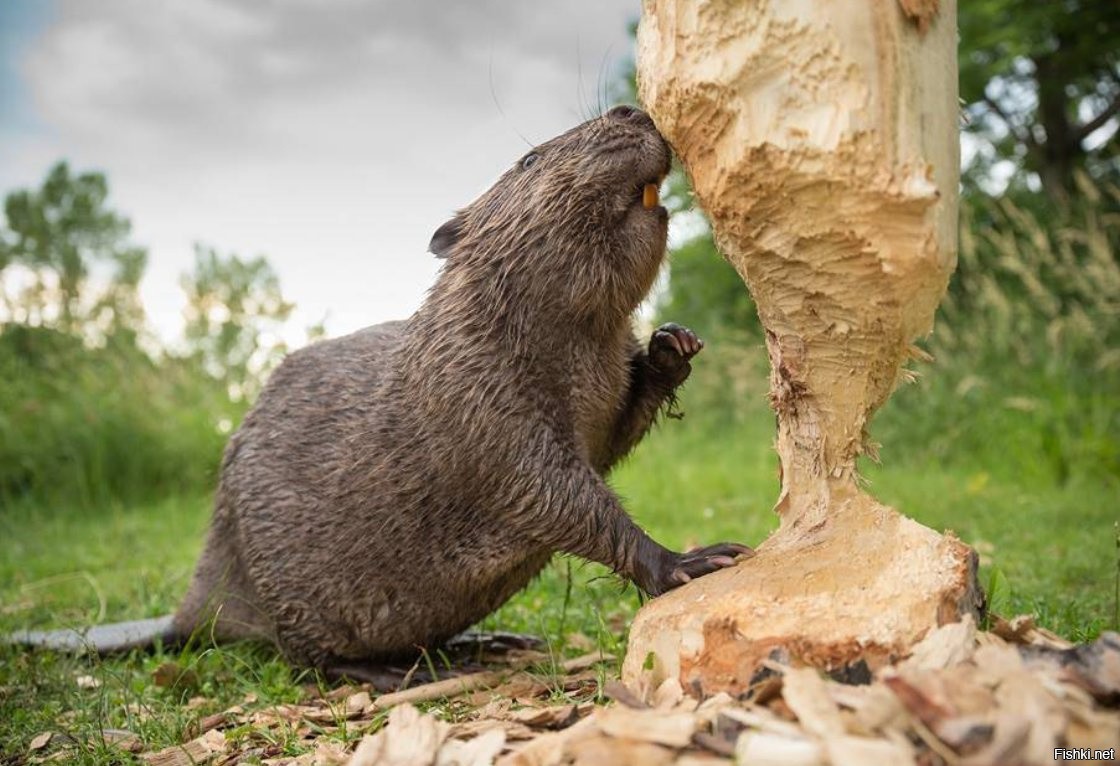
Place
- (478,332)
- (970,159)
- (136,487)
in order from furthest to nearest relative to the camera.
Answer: (970,159) → (136,487) → (478,332)

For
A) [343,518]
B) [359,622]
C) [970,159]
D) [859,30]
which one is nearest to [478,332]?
[343,518]

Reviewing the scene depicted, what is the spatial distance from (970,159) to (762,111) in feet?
31.4

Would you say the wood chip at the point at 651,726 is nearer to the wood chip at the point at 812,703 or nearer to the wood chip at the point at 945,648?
the wood chip at the point at 812,703

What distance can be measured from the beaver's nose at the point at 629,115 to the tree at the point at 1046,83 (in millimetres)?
6985

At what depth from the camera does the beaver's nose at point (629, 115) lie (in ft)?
9.64

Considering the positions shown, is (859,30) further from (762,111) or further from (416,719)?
(416,719)

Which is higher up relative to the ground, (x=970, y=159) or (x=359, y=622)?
(x=970, y=159)

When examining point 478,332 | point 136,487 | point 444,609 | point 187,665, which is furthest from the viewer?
point 136,487

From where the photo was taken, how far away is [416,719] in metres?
2.26

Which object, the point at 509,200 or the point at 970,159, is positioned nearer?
the point at 509,200

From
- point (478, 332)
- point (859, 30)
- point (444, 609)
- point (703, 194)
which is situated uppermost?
point (859, 30)

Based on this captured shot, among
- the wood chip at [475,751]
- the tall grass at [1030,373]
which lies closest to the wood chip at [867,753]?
the wood chip at [475,751]

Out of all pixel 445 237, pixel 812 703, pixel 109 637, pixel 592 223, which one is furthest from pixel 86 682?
pixel 812 703

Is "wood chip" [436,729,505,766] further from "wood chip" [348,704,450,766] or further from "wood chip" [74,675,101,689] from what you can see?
"wood chip" [74,675,101,689]
